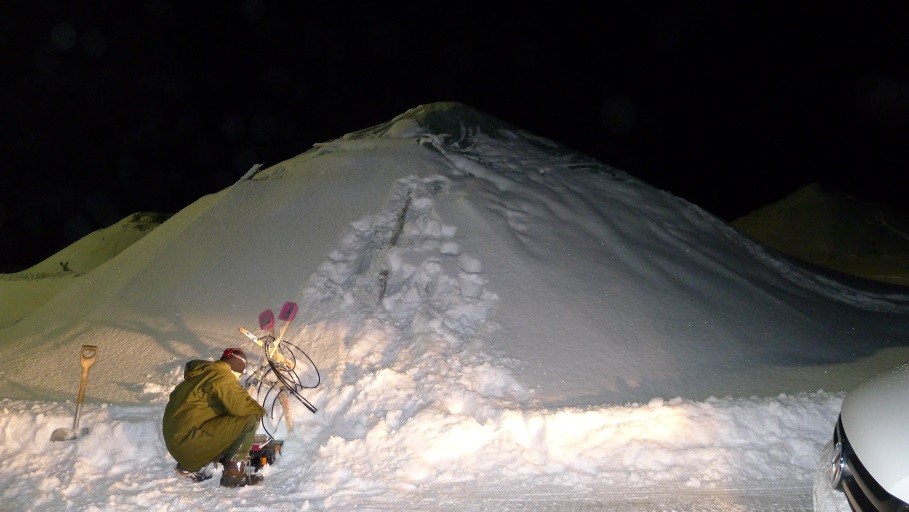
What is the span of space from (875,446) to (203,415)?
3411 millimetres

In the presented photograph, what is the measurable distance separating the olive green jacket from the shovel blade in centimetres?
100

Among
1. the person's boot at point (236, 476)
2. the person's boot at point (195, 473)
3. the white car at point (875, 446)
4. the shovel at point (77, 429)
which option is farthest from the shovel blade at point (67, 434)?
the white car at point (875, 446)

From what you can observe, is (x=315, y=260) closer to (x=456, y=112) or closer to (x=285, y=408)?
(x=285, y=408)

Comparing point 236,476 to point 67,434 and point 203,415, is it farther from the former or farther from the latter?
point 67,434

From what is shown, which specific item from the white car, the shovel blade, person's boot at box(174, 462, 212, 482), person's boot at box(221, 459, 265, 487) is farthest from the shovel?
the white car

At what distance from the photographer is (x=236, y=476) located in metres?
3.73

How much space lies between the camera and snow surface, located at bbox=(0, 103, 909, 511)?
3721 millimetres

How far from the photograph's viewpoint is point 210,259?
683cm

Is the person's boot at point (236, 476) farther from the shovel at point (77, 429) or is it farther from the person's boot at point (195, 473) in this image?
the shovel at point (77, 429)

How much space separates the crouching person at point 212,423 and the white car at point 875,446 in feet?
10.2

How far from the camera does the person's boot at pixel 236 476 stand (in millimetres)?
3715

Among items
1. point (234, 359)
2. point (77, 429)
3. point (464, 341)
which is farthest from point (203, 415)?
point (464, 341)

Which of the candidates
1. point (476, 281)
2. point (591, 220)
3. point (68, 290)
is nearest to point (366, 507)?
point (476, 281)

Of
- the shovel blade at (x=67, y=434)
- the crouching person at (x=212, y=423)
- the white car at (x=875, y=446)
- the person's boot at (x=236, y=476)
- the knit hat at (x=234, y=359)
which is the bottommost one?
the shovel blade at (x=67, y=434)
